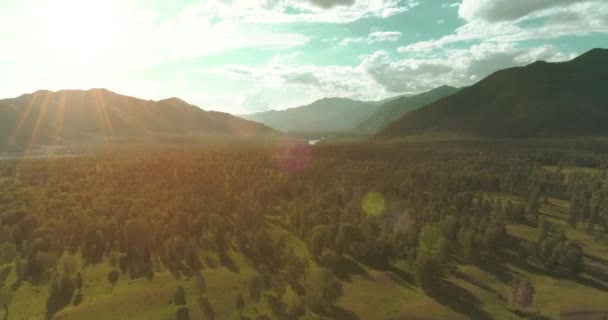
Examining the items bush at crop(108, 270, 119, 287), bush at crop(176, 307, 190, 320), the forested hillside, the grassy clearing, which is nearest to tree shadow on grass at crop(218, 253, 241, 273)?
the forested hillside

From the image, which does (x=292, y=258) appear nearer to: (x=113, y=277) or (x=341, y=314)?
(x=341, y=314)

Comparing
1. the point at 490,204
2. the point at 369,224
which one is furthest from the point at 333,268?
the point at 490,204

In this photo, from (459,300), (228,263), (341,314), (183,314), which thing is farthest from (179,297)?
(459,300)

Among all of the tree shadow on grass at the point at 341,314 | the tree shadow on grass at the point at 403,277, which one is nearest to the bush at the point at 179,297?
the tree shadow on grass at the point at 341,314

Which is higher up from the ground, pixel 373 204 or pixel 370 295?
pixel 373 204

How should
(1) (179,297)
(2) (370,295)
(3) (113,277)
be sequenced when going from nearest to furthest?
(1) (179,297)
(2) (370,295)
(3) (113,277)

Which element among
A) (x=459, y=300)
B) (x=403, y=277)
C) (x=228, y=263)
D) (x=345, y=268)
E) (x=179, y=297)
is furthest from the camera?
(x=228, y=263)

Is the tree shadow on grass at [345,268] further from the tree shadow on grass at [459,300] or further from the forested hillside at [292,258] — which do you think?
the tree shadow on grass at [459,300]

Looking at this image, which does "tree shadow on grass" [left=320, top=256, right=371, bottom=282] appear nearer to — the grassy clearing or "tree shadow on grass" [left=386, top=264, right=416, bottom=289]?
Result: the grassy clearing
